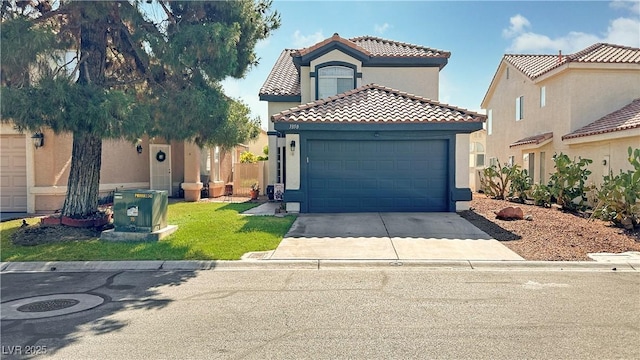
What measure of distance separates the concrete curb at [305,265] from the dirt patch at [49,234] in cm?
167

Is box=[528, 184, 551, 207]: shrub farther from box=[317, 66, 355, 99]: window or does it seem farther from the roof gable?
box=[317, 66, 355, 99]: window

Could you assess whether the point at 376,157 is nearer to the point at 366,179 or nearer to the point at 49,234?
the point at 366,179

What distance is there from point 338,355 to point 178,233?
23.8 ft

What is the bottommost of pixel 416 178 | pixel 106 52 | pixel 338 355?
pixel 338 355

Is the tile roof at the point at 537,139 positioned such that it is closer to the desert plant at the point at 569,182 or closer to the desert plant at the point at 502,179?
the desert plant at the point at 502,179

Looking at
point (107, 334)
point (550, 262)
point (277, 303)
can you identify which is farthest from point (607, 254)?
point (107, 334)

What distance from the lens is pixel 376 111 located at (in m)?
13.7

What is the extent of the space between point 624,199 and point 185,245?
11.3 metres

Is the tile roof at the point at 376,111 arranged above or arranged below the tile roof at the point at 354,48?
below

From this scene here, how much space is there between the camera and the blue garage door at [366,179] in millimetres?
13438

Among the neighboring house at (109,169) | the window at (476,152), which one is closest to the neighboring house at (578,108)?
the neighboring house at (109,169)

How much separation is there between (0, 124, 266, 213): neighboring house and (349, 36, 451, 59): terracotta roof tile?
8.40 meters

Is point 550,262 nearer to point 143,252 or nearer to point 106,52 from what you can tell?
point 143,252

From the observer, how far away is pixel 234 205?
52.4 feet
